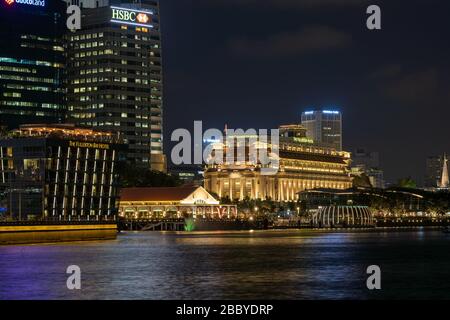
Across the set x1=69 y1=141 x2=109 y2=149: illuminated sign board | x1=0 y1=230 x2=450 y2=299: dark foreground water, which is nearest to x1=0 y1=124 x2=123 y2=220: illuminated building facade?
x1=69 y1=141 x2=109 y2=149: illuminated sign board

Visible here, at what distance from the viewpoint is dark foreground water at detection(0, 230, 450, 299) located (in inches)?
2844

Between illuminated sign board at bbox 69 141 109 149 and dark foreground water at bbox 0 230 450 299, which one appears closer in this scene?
dark foreground water at bbox 0 230 450 299

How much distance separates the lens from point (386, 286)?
7838cm

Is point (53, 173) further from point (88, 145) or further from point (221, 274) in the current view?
point (221, 274)

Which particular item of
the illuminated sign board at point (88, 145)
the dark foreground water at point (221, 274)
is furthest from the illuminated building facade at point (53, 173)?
the dark foreground water at point (221, 274)

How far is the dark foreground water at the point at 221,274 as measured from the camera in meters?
72.2

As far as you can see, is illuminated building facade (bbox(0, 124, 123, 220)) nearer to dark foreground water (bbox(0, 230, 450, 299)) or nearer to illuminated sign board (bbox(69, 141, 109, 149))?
illuminated sign board (bbox(69, 141, 109, 149))

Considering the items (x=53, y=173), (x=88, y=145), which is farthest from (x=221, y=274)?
(x=88, y=145)

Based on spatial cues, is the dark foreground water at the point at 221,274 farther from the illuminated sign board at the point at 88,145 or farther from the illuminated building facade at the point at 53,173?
the illuminated sign board at the point at 88,145

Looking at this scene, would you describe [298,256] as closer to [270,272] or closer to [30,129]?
[270,272]

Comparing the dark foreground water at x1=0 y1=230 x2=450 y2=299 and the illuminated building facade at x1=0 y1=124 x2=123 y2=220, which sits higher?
the illuminated building facade at x1=0 y1=124 x2=123 y2=220

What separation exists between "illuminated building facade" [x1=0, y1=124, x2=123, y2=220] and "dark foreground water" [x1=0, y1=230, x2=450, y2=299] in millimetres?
41677

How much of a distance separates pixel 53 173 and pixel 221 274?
88786 mm

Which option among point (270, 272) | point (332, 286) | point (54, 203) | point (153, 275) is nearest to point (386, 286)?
point (332, 286)
